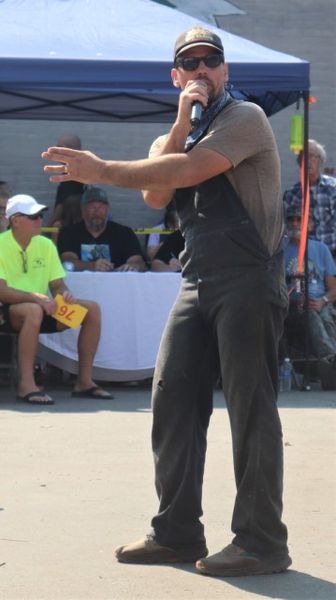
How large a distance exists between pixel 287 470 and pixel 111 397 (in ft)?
10.4

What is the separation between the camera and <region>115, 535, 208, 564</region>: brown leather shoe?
15.5ft

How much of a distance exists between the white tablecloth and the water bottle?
109 cm

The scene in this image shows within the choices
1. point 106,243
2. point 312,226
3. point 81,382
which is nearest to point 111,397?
point 81,382

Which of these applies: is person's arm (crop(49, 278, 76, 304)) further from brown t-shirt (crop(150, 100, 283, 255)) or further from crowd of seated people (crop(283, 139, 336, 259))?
brown t-shirt (crop(150, 100, 283, 255))

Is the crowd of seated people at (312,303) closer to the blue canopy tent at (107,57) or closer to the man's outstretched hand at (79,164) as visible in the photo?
the blue canopy tent at (107,57)

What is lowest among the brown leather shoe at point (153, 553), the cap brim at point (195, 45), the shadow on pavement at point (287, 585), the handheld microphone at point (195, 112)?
the shadow on pavement at point (287, 585)

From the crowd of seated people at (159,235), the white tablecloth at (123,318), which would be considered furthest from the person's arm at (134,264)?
the crowd of seated people at (159,235)

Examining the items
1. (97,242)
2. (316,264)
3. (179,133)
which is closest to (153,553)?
(179,133)

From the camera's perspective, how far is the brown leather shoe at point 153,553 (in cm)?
473

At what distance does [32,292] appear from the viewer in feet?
31.7

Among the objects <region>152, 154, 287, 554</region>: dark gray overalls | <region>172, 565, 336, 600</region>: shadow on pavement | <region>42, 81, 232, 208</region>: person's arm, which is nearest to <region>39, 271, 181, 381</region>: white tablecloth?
<region>152, 154, 287, 554</region>: dark gray overalls

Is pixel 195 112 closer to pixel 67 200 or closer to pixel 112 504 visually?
pixel 112 504

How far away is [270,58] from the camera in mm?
10352

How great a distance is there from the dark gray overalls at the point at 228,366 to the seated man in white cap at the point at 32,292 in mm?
4736
